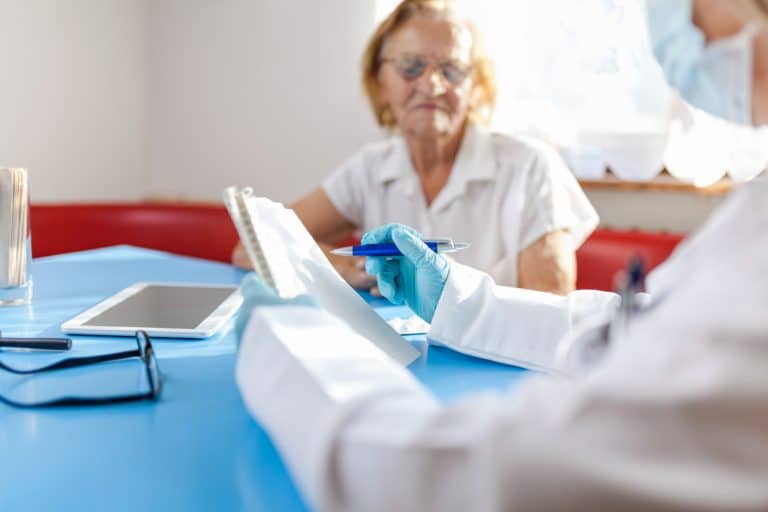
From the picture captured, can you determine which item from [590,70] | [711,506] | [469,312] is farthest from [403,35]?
[711,506]

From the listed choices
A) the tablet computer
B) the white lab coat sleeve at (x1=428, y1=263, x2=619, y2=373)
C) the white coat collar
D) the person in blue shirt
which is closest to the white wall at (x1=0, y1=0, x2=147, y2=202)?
the white coat collar

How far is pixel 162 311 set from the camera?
119 cm

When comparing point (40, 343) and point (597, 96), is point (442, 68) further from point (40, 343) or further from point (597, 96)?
point (40, 343)

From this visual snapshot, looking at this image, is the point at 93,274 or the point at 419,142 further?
the point at 419,142

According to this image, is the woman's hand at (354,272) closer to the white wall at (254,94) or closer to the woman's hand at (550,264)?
the woman's hand at (550,264)

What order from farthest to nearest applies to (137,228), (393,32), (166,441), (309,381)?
(137,228) < (393,32) < (166,441) < (309,381)

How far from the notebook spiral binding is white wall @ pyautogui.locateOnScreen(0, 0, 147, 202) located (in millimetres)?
1946

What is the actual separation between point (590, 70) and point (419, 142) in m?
0.52

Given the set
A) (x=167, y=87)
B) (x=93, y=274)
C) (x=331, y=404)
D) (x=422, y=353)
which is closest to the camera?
(x=331, y=404)

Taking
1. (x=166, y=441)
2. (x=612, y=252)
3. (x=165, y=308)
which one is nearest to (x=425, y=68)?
(x=612, y=252)

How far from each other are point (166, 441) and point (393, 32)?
145cm

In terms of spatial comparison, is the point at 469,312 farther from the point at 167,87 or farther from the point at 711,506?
the point at 167,87

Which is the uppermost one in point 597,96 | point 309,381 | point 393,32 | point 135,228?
point 393,32

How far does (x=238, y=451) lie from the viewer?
665mm
